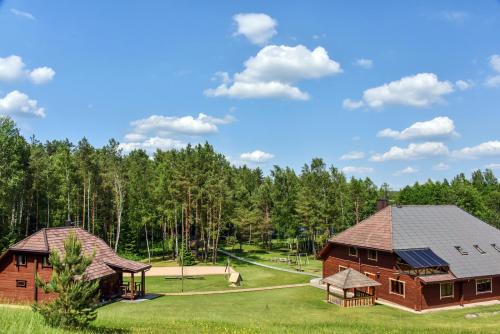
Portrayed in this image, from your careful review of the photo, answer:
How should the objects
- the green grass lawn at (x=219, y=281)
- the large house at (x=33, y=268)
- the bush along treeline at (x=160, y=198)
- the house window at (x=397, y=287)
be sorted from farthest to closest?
the bush along treeline at (x=160, y=198) → the green grass lawn at (x=219, y=281) → the house window at (x=397, y=287) → the large house at (x=33, y=268)

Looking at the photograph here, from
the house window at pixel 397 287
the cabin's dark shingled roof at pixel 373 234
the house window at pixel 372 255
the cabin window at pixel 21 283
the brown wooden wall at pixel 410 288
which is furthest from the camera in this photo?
the house window at pixel 372 255

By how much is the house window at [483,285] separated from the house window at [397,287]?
633 cm

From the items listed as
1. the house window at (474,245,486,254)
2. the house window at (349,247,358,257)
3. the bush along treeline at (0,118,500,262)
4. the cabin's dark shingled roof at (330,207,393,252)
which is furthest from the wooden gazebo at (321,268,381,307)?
the bush along treeline at (0,118,500,262)


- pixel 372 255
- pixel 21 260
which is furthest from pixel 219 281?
pixel 21 260

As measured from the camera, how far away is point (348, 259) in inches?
1572

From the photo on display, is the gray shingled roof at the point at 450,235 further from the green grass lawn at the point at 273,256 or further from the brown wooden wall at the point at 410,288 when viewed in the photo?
the green grass lawn at the point at 273,256

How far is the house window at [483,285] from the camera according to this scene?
109 ft

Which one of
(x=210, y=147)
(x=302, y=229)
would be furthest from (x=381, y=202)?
(x=302, y=229)

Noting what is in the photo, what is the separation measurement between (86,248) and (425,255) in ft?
92.4

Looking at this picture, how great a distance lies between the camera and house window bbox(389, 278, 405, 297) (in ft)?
107

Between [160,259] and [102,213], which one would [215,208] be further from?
[102,213]

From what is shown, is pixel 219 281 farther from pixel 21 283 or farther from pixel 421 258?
pixel 421 258

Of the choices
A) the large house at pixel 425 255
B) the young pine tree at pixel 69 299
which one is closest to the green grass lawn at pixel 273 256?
the large house at pixel 425 255

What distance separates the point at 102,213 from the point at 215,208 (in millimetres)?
18795
